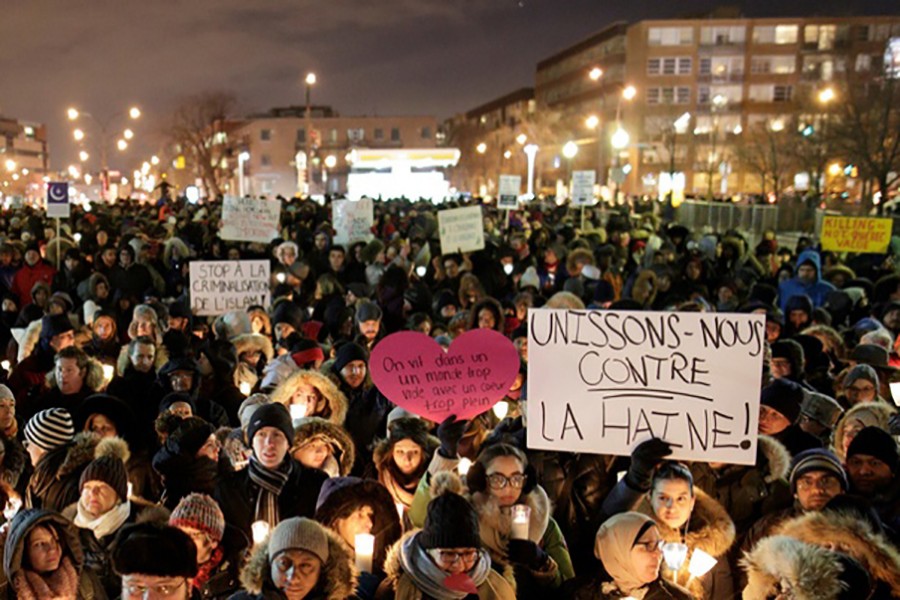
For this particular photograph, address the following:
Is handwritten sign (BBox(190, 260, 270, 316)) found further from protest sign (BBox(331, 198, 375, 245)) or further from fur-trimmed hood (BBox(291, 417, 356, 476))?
protest sign (BBox(331, 198, 375, 245))

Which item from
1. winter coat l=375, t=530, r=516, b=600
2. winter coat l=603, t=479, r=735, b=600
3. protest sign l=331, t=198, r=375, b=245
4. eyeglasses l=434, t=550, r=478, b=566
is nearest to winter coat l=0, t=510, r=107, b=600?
winter coat l=375, t=530, r=516, b=600

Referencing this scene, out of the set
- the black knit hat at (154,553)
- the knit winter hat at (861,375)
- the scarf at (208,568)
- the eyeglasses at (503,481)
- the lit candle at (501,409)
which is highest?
the knit winter hat at (861,375)

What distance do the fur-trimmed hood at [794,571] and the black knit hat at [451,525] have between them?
994mm

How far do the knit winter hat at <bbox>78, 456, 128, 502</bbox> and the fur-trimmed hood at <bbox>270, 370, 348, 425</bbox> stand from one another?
55.0 inches

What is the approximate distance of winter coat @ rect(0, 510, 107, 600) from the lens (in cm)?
321

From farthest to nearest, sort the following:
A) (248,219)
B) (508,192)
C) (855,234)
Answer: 1. (508,192)
2. (248,219)
3. (855,234)

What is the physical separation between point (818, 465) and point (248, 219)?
9.71 metres

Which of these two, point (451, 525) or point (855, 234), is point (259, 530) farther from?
point (855, 234)

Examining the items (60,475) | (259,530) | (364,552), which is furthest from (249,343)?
(364,552)

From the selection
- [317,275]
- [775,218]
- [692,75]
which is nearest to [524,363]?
[317,275]

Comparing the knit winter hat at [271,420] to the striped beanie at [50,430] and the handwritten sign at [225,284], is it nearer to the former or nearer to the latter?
the striped beanie at [50,430]

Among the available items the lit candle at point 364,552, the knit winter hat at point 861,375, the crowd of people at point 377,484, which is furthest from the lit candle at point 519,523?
the knit winter hat at point 861,375

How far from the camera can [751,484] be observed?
14.0 feet

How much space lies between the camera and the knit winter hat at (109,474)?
12.7 feet
